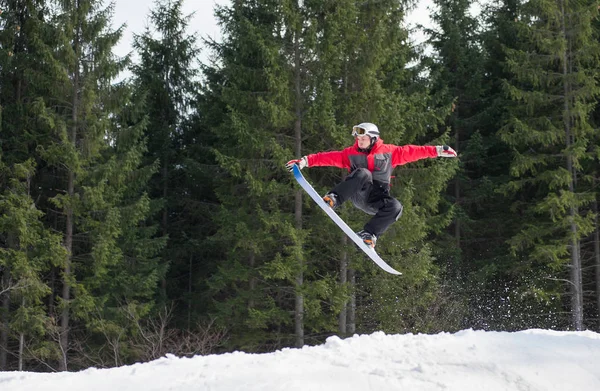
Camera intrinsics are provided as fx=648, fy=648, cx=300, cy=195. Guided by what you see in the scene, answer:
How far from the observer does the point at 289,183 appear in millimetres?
17859

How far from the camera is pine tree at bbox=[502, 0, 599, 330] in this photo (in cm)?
1731

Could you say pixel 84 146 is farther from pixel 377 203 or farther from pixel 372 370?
pixel 372 370

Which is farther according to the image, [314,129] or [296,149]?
[314,129]

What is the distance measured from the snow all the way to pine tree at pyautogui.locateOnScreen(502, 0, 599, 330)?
407 inches

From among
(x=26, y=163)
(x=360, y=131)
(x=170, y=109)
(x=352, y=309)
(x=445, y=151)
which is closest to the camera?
(x=445, y=151)

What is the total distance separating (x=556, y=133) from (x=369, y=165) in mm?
11742

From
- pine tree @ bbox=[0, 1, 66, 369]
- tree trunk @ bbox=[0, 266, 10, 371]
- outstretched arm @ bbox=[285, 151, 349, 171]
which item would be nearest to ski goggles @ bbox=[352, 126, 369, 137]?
outstretched arm @ bbox=[285, 151, 349, 171]

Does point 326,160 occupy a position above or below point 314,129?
below

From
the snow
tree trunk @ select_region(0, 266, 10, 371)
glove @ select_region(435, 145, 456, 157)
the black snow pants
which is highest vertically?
glove @ select_region(435, 145, 456, 157)

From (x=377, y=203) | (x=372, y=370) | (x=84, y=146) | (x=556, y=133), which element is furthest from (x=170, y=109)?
(x=372, y=370)

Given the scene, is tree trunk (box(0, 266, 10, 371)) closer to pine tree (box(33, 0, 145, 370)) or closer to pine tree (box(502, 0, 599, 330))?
pine tree (box(33, 0, 145, 370))

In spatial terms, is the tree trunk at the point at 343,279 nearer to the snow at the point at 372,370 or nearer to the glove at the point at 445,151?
the snow at the point at 372,370

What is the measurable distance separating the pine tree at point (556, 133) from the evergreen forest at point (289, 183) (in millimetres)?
61

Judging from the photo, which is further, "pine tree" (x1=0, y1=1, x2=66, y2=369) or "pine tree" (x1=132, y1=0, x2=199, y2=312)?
"pine tree" (x1=132, y1=0, x2=199, y2=312)
